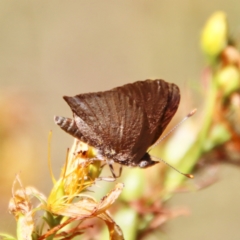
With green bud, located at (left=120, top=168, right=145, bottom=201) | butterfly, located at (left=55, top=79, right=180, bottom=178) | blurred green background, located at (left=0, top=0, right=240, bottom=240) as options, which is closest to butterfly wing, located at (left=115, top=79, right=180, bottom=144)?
butterfly, located at (left=55, top=79, right=180, bottom=178)

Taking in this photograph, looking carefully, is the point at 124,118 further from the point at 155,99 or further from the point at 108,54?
the point at 108,54

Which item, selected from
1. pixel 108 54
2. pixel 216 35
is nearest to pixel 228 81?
pixel 216 35

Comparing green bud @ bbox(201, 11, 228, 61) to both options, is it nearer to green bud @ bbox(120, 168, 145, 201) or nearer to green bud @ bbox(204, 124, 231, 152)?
green bud @ bbox(204, 124, 231, 152)

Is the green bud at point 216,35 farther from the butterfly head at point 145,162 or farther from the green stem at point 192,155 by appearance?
the butterfly head at point 145,162

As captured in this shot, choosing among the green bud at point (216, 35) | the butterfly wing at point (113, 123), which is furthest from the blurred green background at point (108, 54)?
the butterfly wing at point (113, 123)

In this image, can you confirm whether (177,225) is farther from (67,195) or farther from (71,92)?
(67,195)
